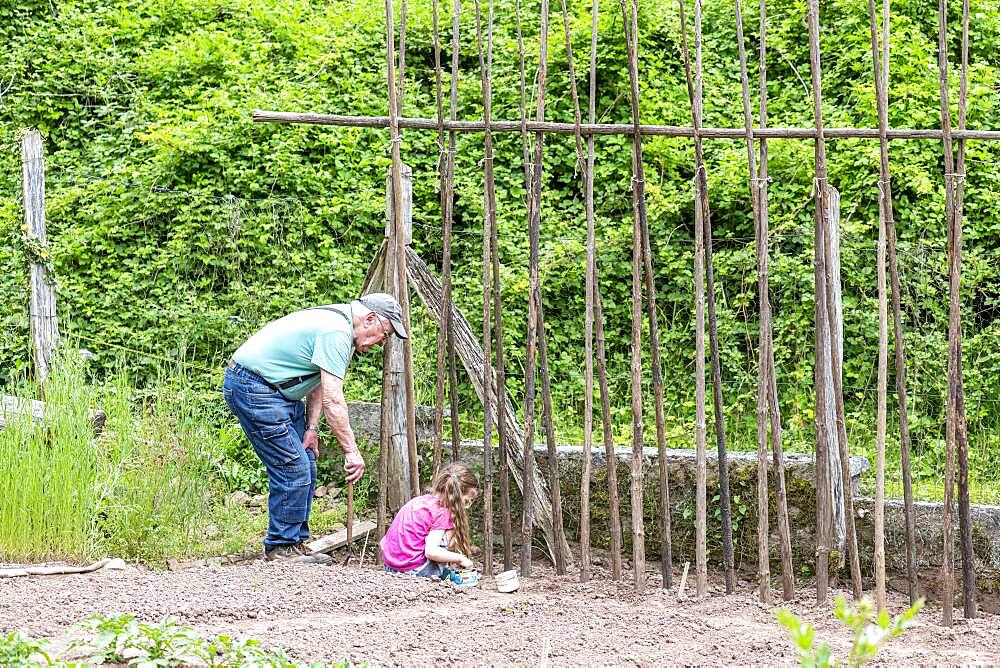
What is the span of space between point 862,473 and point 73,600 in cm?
412

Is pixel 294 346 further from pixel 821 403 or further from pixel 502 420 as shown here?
pixel 821 403

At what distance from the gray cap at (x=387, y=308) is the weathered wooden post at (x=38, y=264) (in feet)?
10.0

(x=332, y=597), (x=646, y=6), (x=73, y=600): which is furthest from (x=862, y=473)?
(x=646, y=6)

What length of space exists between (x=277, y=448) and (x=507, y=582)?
1.37 m

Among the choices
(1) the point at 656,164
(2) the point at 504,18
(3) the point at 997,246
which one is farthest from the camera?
(2) the point at 504,18

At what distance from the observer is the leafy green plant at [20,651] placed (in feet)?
9.67

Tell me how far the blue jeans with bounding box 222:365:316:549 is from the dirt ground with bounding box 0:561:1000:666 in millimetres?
269

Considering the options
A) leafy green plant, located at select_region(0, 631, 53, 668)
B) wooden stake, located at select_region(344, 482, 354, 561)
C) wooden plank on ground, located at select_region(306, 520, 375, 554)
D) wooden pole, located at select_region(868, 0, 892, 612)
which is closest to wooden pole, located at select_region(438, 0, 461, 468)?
wooden stake, located at select_region(344, 482, 354, 561)

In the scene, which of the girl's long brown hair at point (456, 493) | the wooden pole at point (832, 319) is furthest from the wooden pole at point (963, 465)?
the girl's long brown hair at point (456, 493)

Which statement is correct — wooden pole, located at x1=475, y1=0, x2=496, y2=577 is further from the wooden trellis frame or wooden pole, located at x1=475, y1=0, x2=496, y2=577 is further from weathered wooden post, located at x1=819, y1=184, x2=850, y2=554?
weathered wooden post, located at x1=819, y1=184, x2=850, y2=554

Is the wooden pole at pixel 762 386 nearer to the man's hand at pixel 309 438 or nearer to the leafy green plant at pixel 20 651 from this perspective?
the man's hand at pixel 309 438

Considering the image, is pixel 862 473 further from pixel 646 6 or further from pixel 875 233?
pixel 646 6

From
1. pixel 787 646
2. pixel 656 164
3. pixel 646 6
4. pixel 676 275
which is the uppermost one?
pixel 646 6

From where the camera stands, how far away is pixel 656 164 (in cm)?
810
